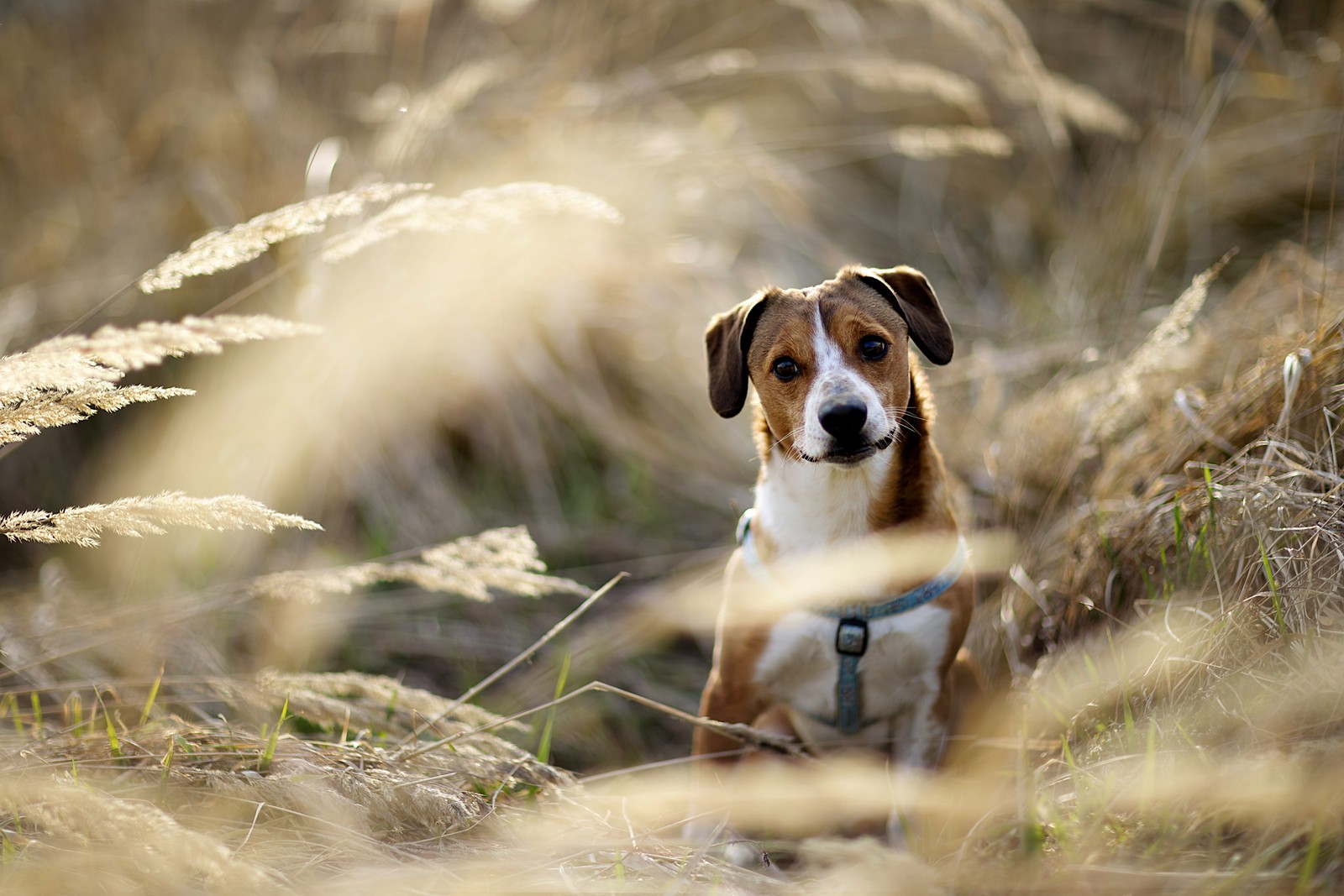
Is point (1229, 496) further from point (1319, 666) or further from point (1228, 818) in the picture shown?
point (1228, 818)

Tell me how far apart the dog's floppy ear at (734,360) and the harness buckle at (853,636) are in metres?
0.63

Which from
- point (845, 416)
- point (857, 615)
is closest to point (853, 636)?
point (857, 615)

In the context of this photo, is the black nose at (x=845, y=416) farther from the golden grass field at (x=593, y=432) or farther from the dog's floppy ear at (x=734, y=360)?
the golden grass field at (x=593, y=432)

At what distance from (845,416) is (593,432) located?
2.47 meters

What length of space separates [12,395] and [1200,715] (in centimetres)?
252

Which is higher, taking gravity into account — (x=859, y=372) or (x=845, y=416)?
(x=859, y=372)

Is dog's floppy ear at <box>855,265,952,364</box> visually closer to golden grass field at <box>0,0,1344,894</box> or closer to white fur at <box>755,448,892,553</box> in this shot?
white fur at <box>755,448,892,553</box>

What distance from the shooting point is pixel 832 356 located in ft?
7.92

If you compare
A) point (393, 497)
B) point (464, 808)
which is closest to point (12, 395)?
point (464, 808)

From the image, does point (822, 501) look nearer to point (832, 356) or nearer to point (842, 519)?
point (842, 519)

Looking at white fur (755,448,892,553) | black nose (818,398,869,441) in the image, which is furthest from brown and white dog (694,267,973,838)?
black nose (818,398,869,441)

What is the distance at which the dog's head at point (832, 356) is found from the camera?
7.48 feet

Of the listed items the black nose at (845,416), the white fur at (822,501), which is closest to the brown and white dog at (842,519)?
the white fur at (822,501)

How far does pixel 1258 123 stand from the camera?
558 centimetres
